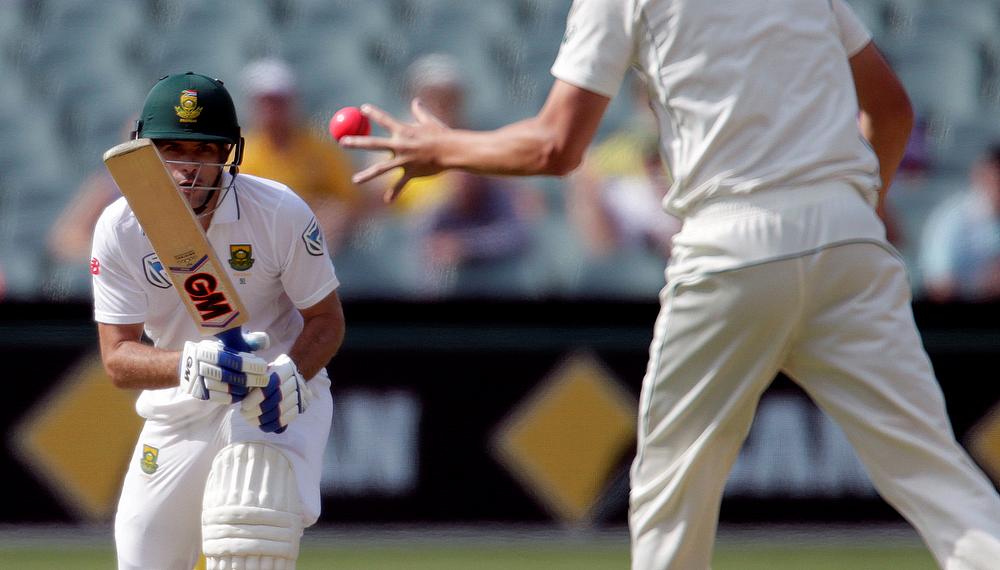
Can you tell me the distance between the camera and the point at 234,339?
3.43 meters

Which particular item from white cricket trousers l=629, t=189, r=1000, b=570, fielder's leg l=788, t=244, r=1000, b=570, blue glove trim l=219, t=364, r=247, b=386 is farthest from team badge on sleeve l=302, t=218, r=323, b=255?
fielder's leg l=788, t=244, r=1000, b=570

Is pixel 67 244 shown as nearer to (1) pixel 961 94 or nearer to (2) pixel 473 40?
(2) pixel 473 40

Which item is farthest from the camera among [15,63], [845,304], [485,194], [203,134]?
[15,63]

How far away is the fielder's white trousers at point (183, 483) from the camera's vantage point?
3600mm

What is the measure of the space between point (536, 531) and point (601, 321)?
0.96m

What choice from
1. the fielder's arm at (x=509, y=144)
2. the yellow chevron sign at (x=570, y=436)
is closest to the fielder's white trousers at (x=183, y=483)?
the fielder's arm at (x=509, y=144)

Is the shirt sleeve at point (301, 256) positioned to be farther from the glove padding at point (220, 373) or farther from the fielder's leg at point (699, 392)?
the fielder's leg at point (699, 392)

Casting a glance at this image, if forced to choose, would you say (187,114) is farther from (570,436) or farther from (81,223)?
(81,223)

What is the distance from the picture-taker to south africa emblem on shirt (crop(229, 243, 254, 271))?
12.1 feet

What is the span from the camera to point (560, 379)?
6.42m

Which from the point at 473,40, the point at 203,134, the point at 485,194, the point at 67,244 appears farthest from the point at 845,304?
the point at 473,40

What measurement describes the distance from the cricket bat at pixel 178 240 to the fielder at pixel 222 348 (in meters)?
0.07

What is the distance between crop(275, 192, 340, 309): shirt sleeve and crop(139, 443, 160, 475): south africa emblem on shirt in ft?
1.69

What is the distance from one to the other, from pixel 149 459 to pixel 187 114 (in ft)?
2.86
